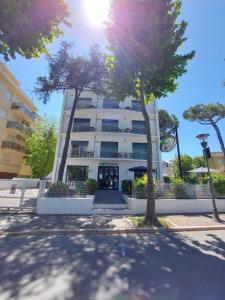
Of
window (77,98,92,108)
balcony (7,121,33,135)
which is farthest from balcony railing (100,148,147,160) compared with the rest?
balcony (7,121,33,135)

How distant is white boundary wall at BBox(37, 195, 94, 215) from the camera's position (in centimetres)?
920

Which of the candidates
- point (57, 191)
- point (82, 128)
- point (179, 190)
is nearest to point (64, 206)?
point (57, 191)

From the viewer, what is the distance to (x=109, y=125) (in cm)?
2047

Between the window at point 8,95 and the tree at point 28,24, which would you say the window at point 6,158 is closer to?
the window at point 8,95

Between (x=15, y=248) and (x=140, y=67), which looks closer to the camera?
(x=15, y=248)

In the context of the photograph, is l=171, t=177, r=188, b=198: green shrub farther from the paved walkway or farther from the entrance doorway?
the entrance doorway

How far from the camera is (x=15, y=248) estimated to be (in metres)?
4.89

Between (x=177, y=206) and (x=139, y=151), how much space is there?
10.0 metres

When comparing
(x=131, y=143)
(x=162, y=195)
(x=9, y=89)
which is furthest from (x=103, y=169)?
(x=9, y=89)

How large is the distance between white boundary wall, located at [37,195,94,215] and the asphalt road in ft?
11.1

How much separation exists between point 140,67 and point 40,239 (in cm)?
836

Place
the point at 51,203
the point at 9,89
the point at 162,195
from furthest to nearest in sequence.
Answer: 1. the point at 9,89
2. the point at 162,195
3. the point at 51,203

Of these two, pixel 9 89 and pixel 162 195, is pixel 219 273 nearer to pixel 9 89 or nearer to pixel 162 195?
pixel 162 195

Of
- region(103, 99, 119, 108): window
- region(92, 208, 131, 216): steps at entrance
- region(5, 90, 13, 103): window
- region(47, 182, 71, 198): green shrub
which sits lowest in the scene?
region(92, 208, 131, 216): steps at entrance
